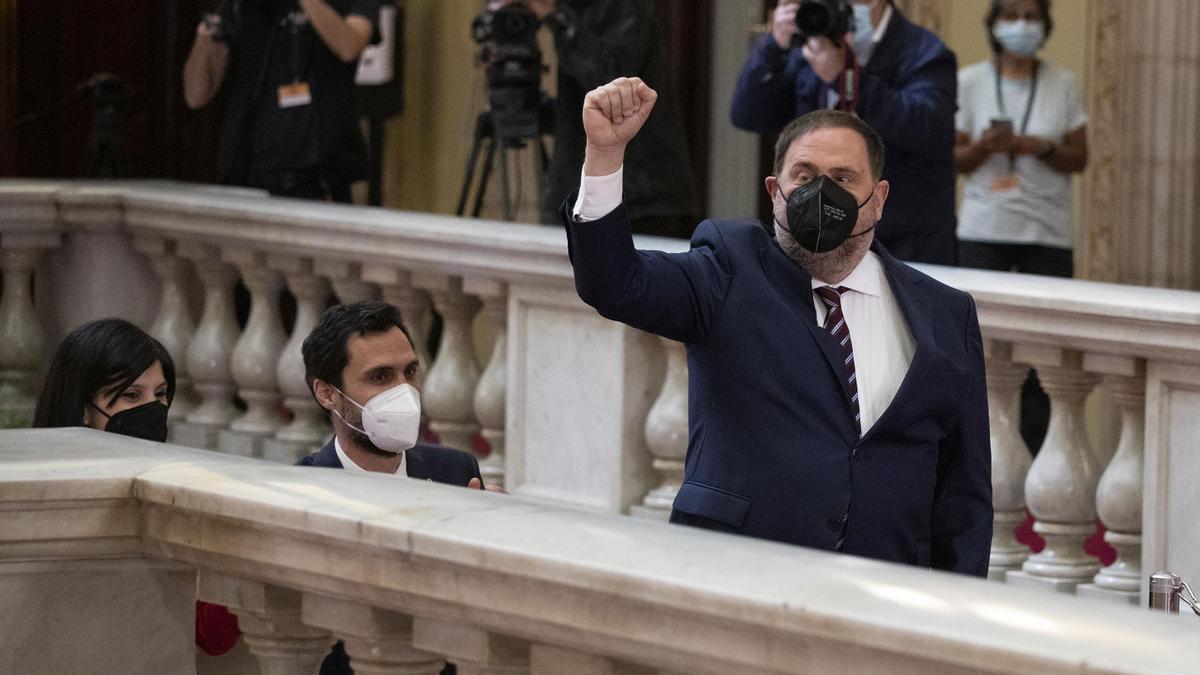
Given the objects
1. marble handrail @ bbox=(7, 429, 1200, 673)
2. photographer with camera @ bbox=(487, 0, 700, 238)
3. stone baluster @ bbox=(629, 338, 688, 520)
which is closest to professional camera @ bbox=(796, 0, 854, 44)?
photographer with camera @ bbox=(487, 0, 700, 238)

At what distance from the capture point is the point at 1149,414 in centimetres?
447

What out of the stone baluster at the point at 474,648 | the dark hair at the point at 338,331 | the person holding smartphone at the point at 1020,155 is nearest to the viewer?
the stone baluster at the point at 474,648

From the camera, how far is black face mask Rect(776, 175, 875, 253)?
320cm

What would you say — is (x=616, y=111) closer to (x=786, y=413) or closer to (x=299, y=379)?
(x=786, y=413)

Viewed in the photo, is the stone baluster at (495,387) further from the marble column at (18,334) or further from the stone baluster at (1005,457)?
the marble column at (18,334)

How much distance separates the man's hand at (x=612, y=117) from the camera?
2.98 meters

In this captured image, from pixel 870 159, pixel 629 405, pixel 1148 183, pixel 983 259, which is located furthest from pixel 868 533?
pixel 1148 183

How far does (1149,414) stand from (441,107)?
705 cm

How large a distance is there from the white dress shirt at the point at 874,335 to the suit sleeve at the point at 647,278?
175 millimetres

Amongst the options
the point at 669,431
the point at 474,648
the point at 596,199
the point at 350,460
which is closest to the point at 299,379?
the point at 669,431

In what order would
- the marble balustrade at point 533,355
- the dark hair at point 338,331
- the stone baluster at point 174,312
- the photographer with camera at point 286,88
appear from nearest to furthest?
the dark hair at point 338,331
the marble balustrade at point 533,355
the stone baluster at point 174,312
the photographer with camera at point 286,88

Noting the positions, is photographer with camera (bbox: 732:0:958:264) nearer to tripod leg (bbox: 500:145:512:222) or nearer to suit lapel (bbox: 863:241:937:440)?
tripod leg (bbox: 500:145:512:222)

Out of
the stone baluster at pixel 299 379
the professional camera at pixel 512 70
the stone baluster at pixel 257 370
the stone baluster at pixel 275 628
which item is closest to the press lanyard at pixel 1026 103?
the professional camera at pixel 512 70

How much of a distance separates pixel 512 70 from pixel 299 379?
4.15 feet
